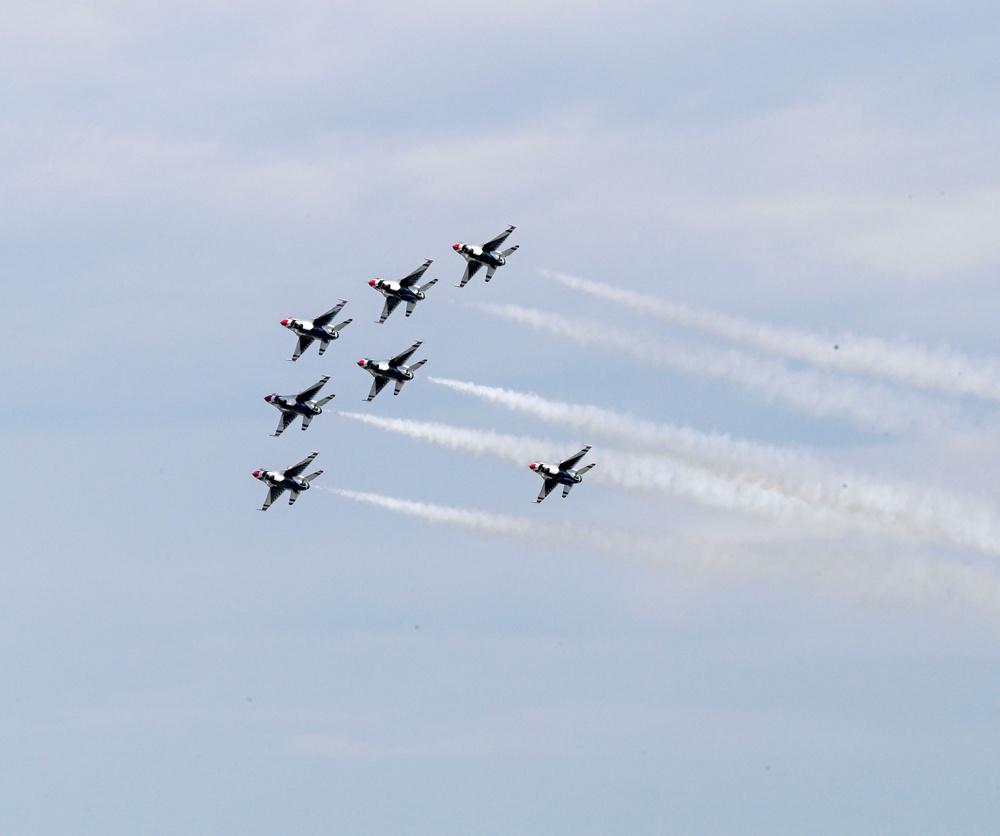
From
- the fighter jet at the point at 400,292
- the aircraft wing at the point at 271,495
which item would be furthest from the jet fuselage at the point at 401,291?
the aircraft wing at the point at 271,495

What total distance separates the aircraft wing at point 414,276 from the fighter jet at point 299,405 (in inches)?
437

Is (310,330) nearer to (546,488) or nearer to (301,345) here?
(301,345)

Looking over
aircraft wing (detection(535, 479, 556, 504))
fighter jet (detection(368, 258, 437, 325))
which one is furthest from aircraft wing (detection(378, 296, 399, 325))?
aircraft wing (detection(535, 479, 556, 504))

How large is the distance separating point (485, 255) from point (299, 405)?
20.4 metres

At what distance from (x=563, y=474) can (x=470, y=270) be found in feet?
60.3

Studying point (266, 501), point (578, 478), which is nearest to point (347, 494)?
point (266, 501)

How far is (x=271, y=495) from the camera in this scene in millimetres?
176375

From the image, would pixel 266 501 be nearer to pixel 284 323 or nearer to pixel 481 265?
pixel 284 323

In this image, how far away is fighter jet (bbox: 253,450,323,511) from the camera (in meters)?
175

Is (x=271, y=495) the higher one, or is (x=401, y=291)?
(x=401, y=291)

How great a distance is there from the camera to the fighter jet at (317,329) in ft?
573

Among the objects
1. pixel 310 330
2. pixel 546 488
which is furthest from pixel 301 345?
pixel 546 488

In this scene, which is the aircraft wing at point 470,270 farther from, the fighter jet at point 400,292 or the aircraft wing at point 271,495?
the aircraft wing at point 271,495

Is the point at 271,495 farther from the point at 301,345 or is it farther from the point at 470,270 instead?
the point at 470,270
